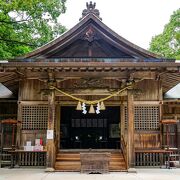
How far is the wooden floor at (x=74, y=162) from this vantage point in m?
12.1

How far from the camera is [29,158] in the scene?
1334 centimetres

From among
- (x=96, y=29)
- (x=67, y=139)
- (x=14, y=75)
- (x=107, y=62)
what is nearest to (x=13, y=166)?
(x=14, y=75)

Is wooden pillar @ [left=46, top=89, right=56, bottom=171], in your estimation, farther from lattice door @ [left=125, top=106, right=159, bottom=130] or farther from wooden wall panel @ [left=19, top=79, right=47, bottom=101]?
lattice door @ [left=125, top=106, right=159, bottom=130]

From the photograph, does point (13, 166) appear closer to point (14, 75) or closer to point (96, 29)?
point (14, 75)

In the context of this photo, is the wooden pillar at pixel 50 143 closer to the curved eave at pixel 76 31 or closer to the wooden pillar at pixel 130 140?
the curved eave at pixel 76 31

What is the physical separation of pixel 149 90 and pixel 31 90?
18.7ft

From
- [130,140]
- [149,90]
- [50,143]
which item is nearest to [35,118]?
[50,143]

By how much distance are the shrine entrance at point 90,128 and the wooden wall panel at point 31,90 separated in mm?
7706

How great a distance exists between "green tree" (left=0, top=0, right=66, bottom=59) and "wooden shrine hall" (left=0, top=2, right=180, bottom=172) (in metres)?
10.7

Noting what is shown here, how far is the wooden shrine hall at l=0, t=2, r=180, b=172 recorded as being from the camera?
11.6m

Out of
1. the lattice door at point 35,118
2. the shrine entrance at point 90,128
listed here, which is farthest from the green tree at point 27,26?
the lattice door at point 35,118

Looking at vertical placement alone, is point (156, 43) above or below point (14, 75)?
above

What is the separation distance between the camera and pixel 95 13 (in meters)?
14.0

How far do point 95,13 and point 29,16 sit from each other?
13.2 meters
